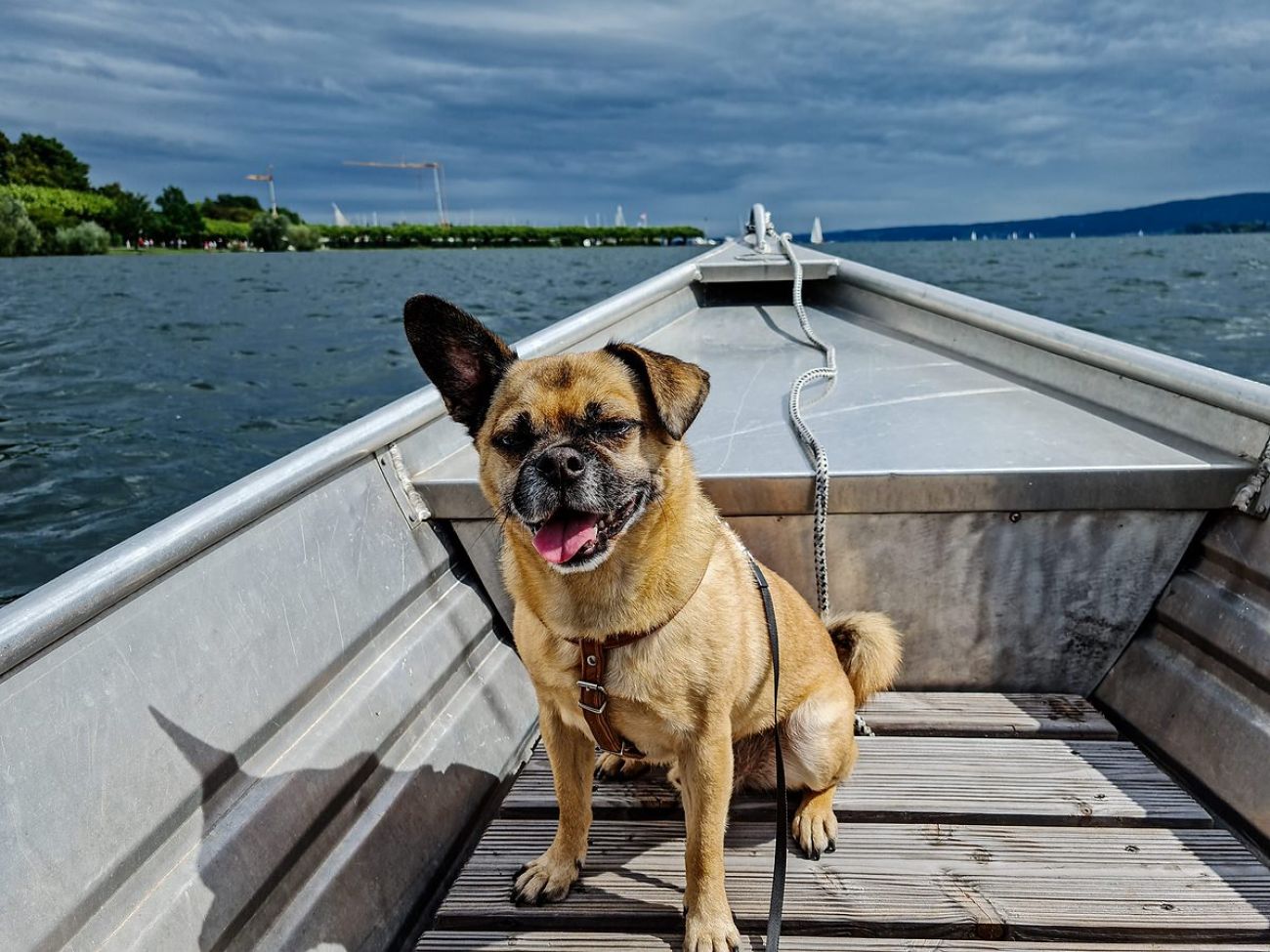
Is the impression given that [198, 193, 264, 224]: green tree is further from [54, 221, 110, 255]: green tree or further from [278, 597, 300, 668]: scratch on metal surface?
[278, 597, 300, 668]: scratch on metal surface

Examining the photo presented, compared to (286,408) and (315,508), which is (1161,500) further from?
(286,408)

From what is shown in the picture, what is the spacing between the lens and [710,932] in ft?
6.32

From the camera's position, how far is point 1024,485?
255cm

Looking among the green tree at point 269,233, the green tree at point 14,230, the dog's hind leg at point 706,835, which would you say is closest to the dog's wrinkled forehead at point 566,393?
the dog's hind leg at point 706,835

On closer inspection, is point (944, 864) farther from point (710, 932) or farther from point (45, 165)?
point (45, 165)

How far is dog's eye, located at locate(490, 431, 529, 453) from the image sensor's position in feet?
6.75

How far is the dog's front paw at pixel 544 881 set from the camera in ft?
6.88

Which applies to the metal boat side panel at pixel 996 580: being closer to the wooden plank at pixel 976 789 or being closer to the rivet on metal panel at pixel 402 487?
the wooden plank at pixel 976 789

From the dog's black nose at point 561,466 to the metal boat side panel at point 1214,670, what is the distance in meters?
2.04

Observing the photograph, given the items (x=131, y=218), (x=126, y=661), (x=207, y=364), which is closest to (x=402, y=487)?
(x=126, y=661)

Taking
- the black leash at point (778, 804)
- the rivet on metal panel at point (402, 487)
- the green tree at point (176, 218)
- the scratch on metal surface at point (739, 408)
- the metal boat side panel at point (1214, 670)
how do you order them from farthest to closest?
the green tree at point (176, 218), the scratch on metal surface at point (739, 408), the rivet on metal panel at point (402, 487), the metal boat side panel at point (1214, 670), the black leash at point (778, 804)

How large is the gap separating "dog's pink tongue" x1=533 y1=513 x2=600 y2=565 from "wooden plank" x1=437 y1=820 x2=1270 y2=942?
994 mm

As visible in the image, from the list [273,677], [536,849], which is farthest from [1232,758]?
[273,677]

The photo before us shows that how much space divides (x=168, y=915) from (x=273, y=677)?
1.90 ft
